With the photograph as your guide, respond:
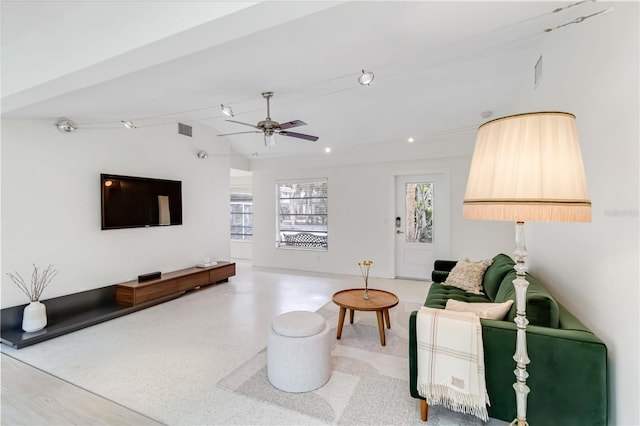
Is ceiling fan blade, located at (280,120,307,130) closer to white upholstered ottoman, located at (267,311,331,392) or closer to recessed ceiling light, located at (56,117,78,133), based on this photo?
white upholstered ottoman, located at (267,311,331,392)

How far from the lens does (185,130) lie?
17.9ft

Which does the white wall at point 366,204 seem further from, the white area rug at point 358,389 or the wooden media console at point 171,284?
the white area rug at point 358,389

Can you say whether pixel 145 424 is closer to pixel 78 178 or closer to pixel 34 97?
pixel 34 97

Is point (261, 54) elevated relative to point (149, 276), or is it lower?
elevated

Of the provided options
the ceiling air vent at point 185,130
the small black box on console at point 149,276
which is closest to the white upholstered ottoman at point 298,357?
the small black box on console at point 149,276

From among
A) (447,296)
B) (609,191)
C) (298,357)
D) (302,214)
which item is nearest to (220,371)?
(298,357)

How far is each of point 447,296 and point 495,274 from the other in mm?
533

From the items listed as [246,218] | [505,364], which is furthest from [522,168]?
[246,218]

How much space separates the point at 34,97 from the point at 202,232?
11.5 feet

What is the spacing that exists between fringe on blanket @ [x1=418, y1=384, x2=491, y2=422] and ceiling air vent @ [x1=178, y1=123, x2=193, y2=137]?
17.4 ft

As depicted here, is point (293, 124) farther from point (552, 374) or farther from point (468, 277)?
point (552, 374)

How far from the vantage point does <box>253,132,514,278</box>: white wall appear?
5.41 meters

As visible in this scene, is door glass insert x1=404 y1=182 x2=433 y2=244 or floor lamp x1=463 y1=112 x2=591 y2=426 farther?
door glass insert x1=404 y1=182 x2=433 y2=244

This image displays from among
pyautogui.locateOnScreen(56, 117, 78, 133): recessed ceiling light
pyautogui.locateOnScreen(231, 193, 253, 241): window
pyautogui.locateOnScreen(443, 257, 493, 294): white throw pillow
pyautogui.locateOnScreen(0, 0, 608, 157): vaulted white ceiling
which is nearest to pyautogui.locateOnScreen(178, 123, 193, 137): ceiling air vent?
pyautogui.locateOnScreen(0, 0, 608, 157): vaulted white ceiling
